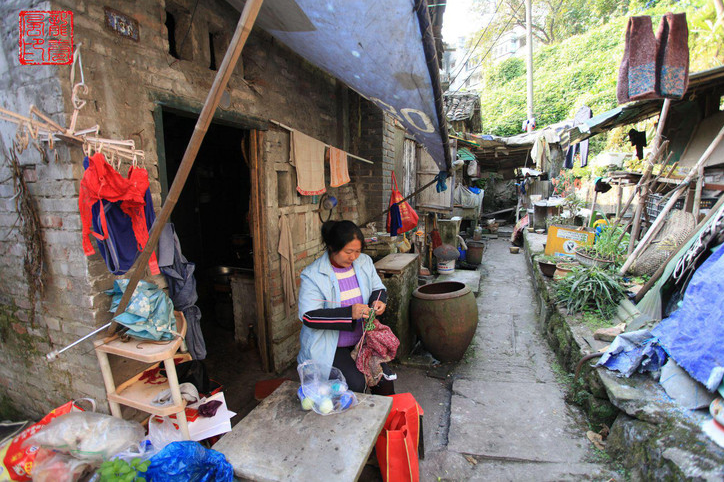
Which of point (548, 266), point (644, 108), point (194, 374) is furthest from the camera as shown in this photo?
point (644, 108)

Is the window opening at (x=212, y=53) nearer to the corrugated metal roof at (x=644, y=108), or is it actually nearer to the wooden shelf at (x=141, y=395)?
the wooden shelf at (x=141, y=395)

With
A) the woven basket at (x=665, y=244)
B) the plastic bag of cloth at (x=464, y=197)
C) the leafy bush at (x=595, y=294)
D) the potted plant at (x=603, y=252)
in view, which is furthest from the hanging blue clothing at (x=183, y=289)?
the plastic bag of cloth at (x=464, y=197)

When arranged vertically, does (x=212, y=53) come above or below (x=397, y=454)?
above

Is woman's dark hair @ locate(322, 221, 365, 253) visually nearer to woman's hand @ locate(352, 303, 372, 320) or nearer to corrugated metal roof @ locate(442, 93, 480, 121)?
woman's hand @ locate(352, 303, 372, 320)

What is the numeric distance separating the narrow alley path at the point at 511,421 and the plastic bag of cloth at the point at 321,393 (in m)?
1.01

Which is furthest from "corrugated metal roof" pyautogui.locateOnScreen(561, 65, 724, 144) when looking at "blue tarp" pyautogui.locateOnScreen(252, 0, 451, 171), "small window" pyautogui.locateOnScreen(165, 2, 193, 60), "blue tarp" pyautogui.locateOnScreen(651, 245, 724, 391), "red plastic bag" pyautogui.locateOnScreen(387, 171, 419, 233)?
"small window" pyautogui.locateOnScreen(165, 2, 193, 60)

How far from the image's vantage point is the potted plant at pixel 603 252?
15.7ft

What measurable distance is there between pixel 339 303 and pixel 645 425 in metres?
2.26

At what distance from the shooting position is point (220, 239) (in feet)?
22.0

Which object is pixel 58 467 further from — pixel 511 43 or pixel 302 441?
pixel 511 43

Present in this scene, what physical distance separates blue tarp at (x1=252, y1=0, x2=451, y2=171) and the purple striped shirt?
1.61m

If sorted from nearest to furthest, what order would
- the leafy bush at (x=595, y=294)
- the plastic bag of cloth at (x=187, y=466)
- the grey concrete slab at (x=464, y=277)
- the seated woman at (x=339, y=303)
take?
the plastic bag of cloth at (x=187, y=466)
the seated woman at (x=339, y=303)
the leafy bush at (x=595, y=294)
the grey concrete slab at (x=464, y=277)

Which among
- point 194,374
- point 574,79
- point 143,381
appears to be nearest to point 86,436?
point 143,381

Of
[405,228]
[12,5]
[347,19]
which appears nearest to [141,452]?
[12,5]
